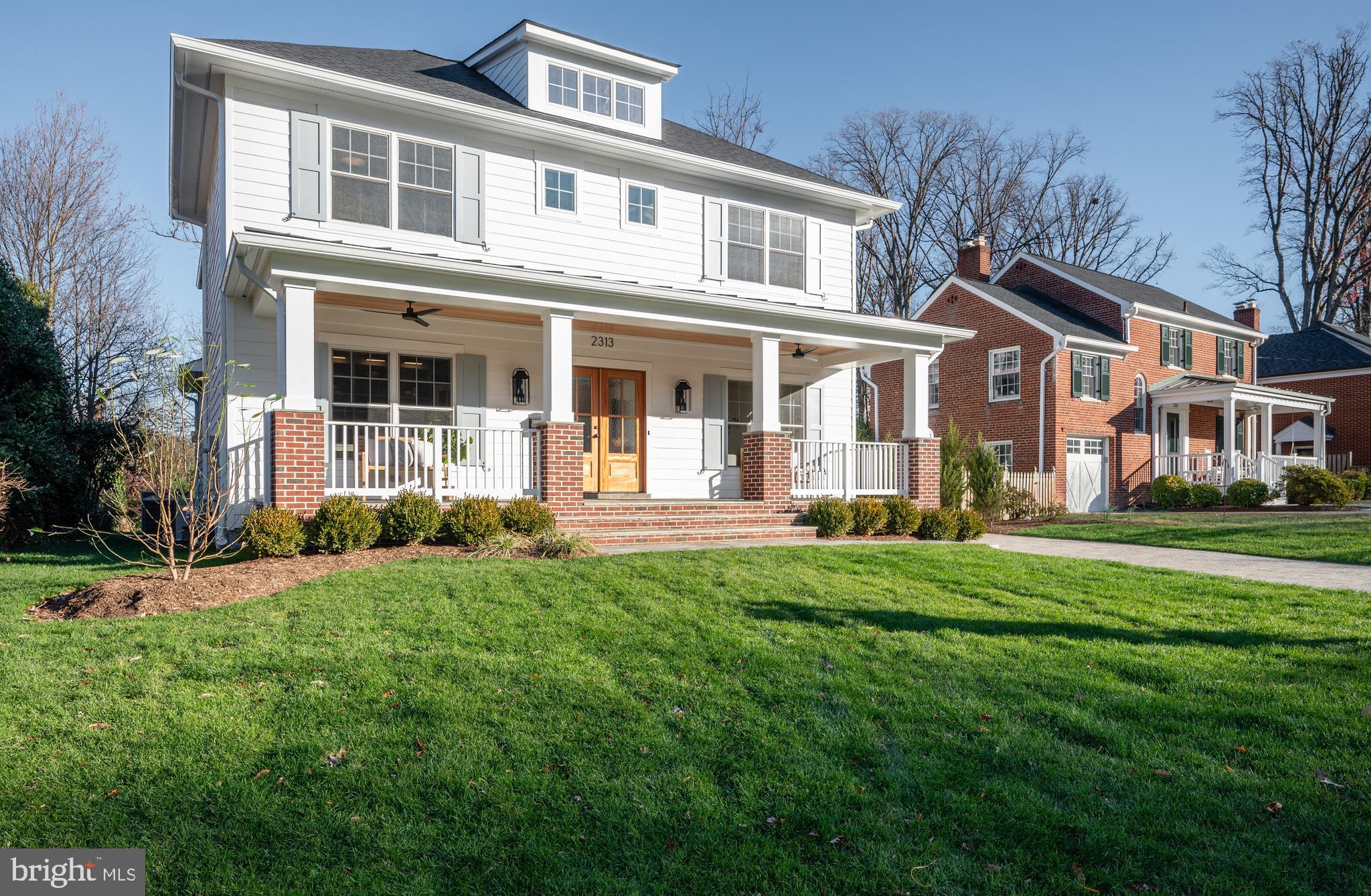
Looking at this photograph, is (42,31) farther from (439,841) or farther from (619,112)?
(439,841)

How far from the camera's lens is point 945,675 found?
515 cm

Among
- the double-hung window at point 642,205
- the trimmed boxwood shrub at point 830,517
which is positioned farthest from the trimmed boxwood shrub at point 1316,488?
the double-hung window at point 642,205

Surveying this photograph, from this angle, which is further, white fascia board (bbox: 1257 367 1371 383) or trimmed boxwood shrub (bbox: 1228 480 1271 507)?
white fascia board (bbox: 1257 367 1371 383)

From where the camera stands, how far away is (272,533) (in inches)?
331

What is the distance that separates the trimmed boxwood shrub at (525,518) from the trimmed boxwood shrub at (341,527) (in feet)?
4.97

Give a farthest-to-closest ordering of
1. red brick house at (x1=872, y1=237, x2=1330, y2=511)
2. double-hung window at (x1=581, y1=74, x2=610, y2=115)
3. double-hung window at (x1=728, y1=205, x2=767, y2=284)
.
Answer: red brick house at (x1=872, y1=237, x2=1330, y2=511)
double-hung window at (x1=728, y1=205, x2=767, y2=284)
double-hung window at (x1=581, y1=74, x2=610, y2=115)

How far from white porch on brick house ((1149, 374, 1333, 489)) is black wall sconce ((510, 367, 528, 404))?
63.7 ft

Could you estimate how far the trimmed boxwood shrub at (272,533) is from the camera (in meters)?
8.39

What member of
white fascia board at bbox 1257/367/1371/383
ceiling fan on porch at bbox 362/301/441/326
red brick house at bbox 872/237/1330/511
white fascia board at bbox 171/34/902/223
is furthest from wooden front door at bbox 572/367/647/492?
white fascia board at bbox 1257/367/1371/383

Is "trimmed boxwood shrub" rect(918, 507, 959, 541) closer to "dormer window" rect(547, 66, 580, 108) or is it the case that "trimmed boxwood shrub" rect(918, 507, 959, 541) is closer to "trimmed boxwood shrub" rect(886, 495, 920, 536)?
"trimmed boxwood shrub" rect(886, 495, 920, 536)

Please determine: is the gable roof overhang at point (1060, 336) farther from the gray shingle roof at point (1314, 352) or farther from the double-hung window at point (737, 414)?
the double-hung window at point (737, 414)

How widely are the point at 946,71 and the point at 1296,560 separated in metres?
13.7

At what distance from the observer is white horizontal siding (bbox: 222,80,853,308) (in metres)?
10.5

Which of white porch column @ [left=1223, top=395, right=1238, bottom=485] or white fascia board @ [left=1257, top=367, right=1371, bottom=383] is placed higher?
white fascia board @ [left=1257, top=367, right=1371, bottom=383]
